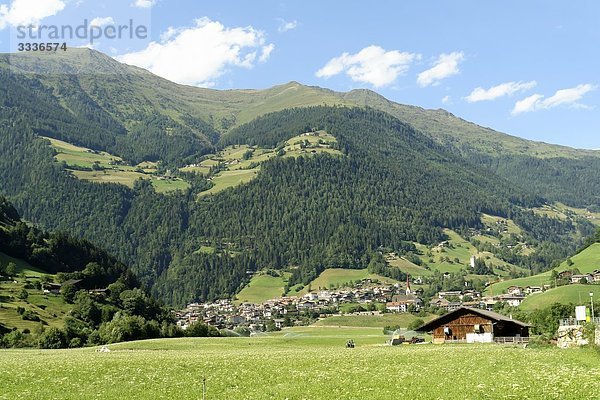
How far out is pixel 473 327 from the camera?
257 ft

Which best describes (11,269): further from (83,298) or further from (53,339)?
(53,339)

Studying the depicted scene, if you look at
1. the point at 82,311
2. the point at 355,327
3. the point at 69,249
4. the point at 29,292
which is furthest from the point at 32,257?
the point at 355,327

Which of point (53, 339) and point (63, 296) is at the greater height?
point (63, 296)

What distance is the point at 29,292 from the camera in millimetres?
136750

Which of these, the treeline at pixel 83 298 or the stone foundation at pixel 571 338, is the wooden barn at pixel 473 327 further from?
the treeline at pixel 83 298

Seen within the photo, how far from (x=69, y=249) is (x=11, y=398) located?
6766 inches

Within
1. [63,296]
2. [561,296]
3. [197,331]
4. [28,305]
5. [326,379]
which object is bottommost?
[197,331]

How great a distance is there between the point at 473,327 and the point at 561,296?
10497 centimetres

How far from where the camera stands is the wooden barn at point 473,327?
76812 millimetres

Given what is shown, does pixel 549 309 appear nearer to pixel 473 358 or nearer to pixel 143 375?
pixel 473 358

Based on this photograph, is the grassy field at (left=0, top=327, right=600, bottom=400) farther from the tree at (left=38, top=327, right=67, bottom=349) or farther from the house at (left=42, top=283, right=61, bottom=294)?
the house at (left=42, top=283, right=61, bottom=294)

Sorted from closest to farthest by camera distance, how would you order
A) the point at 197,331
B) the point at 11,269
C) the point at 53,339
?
the point at 53,339
the point at 197,331
the point at 11,269

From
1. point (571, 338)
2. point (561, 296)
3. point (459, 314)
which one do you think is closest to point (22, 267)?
point (459, 314)

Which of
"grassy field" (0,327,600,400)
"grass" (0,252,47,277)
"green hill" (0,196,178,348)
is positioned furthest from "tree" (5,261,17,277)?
"grassy field" (0,327,600,400)
